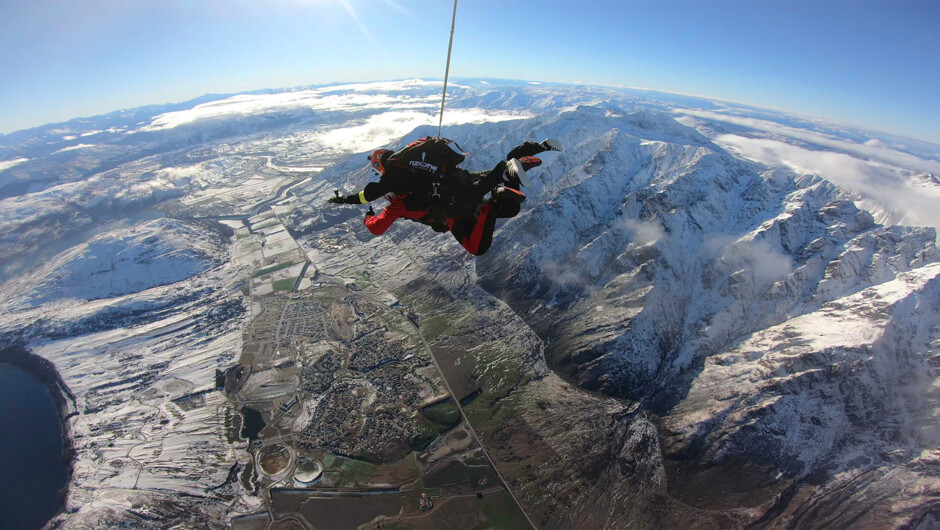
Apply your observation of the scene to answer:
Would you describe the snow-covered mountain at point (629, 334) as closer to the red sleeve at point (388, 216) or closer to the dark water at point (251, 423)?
the dark water at point (251, 423)

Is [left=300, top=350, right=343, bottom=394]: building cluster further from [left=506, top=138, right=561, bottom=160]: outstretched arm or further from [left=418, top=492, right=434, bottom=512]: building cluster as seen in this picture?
[left=506, top=138, right=561, bottom=160]: outstretched arm

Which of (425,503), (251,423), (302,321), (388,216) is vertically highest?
(388,216)

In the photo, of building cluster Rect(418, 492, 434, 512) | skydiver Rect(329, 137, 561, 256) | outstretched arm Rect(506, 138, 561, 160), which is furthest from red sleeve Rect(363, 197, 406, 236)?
building cluster Rect(418, 492, 434, 512)

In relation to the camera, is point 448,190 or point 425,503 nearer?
point 448,190

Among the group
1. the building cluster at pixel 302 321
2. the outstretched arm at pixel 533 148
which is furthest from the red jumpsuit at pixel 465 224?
the building cluster at pixel 302 321

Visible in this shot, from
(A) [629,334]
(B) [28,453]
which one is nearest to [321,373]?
(B) [28,453]

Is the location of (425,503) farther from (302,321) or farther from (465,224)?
(302,321)
